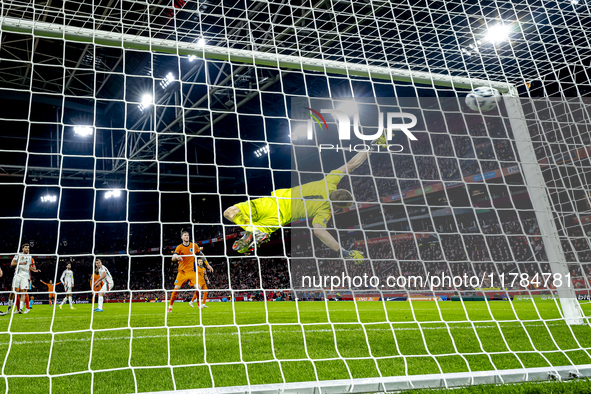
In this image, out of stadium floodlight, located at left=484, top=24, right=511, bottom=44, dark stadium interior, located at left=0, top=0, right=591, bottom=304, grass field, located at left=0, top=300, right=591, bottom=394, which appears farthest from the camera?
dark stadium interior, located at left=0, top=0, right=591, bottom=304

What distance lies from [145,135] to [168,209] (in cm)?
814

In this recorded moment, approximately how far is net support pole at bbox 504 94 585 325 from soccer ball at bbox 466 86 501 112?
0.97ft

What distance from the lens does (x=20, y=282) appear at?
→ 7129mm

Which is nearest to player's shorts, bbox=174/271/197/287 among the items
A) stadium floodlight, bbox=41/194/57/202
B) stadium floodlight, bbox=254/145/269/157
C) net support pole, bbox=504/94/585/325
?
net support pole, bbox=504/94/585/325

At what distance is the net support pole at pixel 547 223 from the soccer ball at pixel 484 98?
297 mm

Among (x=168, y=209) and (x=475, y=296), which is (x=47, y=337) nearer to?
(x=475, y=296)

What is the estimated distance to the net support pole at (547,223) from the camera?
4.35 metres

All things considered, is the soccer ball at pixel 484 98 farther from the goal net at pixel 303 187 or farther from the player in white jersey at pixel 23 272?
the player in white jersey at pixel 23 272

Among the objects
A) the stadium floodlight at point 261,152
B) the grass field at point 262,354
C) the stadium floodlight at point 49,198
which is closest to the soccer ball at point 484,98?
the grass field at point 262,354

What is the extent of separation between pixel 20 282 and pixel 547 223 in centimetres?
852

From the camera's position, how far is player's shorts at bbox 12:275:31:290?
701 centimetres

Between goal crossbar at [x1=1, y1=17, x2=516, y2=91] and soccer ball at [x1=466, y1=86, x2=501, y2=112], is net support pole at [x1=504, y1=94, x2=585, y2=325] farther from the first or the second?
goal crossbar at [x1=1, y1=17, x2=516, y2=91]

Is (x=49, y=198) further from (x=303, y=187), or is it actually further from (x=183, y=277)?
(x=303, y=187)

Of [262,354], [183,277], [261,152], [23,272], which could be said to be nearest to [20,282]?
[23,272]
